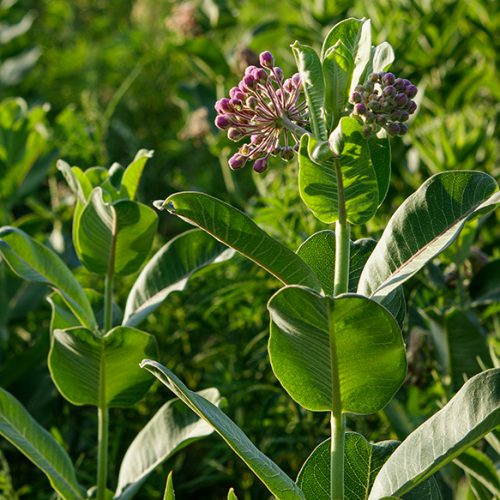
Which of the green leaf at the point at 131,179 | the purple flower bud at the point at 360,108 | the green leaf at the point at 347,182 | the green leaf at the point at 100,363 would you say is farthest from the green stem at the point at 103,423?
the purple flower bud at the point at 360,108

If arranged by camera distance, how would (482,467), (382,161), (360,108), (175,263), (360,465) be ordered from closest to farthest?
(360,108) < (382,161) < (360,465) < (482,467) < (175,263)

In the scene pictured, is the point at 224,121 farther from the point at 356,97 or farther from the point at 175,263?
the point at 175,263

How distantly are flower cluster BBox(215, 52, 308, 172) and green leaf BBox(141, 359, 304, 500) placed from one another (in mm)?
238

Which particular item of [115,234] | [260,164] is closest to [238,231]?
[260,164]

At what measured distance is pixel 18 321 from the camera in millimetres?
2322

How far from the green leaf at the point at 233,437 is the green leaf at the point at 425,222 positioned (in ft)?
0.68

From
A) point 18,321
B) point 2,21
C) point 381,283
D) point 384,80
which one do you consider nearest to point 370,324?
point 381,283

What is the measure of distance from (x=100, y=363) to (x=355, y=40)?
61cm

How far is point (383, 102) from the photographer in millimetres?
880

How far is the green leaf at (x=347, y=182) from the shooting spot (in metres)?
0.90

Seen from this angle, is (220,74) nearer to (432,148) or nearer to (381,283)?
(432,148)

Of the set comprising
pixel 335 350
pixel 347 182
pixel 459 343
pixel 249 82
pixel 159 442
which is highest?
pixel 249 82

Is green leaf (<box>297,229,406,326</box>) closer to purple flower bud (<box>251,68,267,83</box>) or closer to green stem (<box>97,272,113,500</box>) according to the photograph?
purple flower bud (<box>251,68,267,83</box>)

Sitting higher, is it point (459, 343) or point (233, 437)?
point (233, 437)
